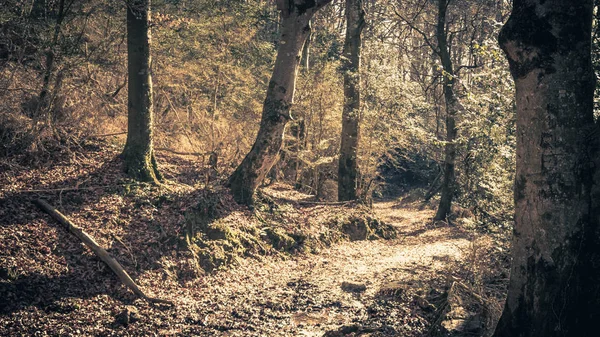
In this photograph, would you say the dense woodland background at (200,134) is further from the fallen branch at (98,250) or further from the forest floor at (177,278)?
the fallen branch at (98,250)

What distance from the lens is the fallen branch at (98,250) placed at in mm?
7375

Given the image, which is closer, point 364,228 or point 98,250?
point 98,250

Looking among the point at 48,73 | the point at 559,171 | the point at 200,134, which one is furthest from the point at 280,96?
the point at 559,171

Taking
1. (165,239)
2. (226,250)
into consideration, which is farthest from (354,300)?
(165,239)

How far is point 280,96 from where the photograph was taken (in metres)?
11.8

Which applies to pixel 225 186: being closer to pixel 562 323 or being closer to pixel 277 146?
pixel 277 146

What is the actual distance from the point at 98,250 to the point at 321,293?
387cm

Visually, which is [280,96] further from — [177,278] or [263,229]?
[177,278]

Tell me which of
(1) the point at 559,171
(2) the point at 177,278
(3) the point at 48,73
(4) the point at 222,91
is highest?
(4) the point at 222,91

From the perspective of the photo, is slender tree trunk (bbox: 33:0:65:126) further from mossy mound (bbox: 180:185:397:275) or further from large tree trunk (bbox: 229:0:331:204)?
large tree trunk (bbox: 229:0:331:204)

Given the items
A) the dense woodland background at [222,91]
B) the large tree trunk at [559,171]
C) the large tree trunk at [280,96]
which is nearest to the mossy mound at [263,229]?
the large tree trunk at [280,96]

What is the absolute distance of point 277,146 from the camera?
12.1 m

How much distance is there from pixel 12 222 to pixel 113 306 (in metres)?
2.19

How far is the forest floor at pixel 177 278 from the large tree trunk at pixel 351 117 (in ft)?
16.2
